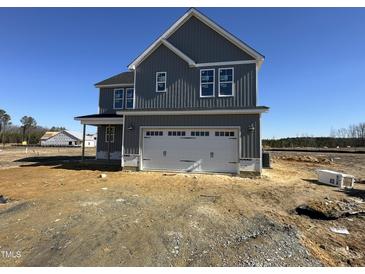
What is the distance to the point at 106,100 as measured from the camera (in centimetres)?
1889

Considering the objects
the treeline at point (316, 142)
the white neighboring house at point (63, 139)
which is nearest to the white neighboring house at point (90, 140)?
the white neighboring house at point (63, 139)

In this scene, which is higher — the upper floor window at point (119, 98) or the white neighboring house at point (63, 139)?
the upper floor window at point (119, 98)

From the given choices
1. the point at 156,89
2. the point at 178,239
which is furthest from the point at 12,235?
the point at 156,89

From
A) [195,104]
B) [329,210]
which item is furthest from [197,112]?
[329,210]

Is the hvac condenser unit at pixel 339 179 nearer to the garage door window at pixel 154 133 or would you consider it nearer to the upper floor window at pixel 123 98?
the garage door window at pixel 154 133

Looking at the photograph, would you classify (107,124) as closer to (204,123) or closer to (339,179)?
(204,123)

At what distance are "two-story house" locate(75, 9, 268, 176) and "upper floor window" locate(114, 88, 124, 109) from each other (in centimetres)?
419

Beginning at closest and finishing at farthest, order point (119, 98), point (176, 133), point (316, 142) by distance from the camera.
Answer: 1. point (176, 133)
2. point (119, 98)
3. point (316, 142)

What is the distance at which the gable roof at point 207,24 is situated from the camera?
12.8 m

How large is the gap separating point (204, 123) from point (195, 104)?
4.15ft

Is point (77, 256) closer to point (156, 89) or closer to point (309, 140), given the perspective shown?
point (156, 89)

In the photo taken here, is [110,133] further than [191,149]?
Yes

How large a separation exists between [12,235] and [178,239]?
342 cm

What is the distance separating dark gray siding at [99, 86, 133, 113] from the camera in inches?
737
